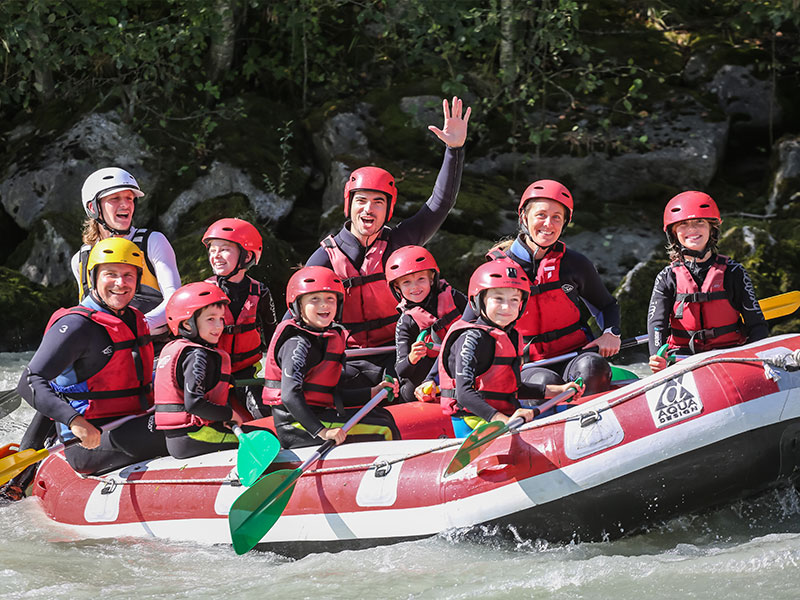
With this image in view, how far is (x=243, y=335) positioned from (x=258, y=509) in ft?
4.35

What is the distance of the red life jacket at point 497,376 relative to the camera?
178 inches

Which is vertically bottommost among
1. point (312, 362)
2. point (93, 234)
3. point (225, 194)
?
point (312, 362)

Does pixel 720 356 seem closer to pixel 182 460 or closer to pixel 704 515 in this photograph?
pixel 704 515

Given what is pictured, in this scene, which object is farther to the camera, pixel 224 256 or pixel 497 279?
pixel 224 256

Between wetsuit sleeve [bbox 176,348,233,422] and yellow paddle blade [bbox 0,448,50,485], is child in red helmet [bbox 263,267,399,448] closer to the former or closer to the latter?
wetsuit sleeve [bbox 176,348,233,422]

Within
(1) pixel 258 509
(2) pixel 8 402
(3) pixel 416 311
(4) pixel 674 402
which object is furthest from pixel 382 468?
(2) pixel 8 402

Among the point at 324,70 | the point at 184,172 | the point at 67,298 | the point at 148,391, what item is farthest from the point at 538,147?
the point at 148,391

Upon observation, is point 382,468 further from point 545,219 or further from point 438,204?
point 438,204

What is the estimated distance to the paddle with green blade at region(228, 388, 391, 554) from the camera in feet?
14.4

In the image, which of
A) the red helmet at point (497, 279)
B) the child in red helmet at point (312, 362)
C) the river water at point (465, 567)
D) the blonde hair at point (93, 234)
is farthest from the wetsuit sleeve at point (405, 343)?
the blonde hair at point (93, 234)

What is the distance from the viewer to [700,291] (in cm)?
537

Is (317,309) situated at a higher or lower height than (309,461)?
higher

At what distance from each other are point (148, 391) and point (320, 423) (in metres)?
1.06

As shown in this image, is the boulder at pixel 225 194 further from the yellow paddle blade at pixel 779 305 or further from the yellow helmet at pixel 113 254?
the yellow paddle blade at pixel 779 305
